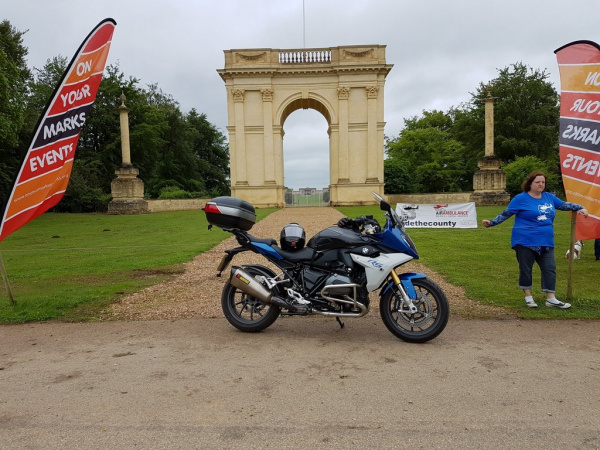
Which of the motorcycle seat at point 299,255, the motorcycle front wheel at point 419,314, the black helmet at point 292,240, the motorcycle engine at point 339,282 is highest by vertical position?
the black helmet at point 292,240

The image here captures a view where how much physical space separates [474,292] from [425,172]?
44598 millimetres

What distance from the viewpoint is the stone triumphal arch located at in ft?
120

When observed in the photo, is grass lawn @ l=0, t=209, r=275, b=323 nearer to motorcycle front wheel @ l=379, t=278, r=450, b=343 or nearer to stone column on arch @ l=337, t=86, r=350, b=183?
motorcycle front wheel @ l=379, t=278, r=450, b=343

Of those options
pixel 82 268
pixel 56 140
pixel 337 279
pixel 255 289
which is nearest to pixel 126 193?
pixel 82 268

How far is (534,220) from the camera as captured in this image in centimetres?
548

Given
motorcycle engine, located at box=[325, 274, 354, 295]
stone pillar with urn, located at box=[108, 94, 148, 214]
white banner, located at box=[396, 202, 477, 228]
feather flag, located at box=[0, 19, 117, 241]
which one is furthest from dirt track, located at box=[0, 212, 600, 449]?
stone pillar with urn, located at box=[108, 94, 148, 214]

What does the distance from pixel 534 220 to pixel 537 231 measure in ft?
0.47

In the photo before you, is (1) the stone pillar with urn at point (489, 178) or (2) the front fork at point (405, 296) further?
(1) the stone pillar with urn at point (489, 178)

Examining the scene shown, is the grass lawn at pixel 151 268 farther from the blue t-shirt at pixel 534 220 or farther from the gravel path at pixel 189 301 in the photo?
the blue t-shirt at pixel 534 220

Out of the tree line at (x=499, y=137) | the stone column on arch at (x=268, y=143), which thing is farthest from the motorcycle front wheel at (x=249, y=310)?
the tree line at (x=499, y=137)

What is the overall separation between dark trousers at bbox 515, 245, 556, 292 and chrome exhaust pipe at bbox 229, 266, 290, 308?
319cm

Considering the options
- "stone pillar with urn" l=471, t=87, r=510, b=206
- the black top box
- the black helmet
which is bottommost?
the black helmet

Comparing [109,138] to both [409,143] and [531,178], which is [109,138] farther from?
[531,178]

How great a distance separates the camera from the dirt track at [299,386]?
2686 mm
